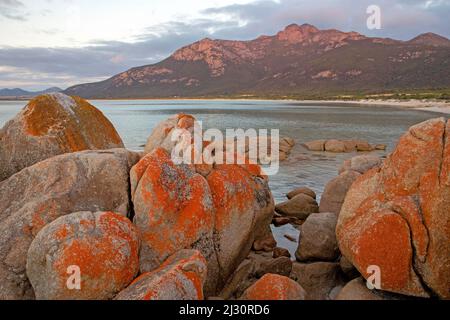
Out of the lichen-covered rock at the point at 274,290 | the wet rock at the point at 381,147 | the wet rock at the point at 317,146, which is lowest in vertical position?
the wet rock at the point at 381,147

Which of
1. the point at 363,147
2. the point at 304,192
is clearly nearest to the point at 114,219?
the point at 304,192

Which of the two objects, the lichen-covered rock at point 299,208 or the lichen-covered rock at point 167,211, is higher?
the lichen-covered rock at point 167,211

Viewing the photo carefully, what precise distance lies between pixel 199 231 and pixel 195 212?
0.45 metres

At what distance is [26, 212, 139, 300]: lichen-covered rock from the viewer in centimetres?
700

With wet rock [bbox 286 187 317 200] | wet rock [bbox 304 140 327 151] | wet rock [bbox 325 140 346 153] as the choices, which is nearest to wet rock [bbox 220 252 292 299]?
wet rock [bbox 286 187 317 200]

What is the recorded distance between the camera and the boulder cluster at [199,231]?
7246 mm

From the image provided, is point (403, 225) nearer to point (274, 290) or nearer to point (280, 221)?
point (274, 290)

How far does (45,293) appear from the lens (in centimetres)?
713

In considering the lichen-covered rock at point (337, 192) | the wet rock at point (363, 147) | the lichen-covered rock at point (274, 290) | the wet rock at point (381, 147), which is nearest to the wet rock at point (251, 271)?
the lichen-covered rock at point (274, 290)

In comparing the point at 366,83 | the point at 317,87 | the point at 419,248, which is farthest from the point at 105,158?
the point at 317,87

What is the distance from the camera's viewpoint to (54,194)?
8.91 metres

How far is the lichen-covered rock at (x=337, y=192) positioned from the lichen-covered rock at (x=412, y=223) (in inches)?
165

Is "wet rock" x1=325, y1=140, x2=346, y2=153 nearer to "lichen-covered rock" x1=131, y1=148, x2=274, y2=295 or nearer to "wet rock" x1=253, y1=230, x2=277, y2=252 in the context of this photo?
"wet rock" x1=253, y1=230, x2=277, y2=252

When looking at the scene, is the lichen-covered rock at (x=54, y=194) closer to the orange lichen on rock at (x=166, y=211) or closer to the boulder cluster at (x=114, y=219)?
the boulder cluster at (x=114, y=219)
